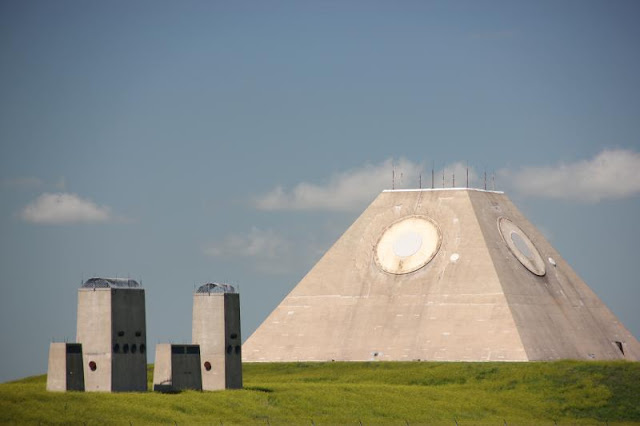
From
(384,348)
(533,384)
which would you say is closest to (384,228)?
(384,348)

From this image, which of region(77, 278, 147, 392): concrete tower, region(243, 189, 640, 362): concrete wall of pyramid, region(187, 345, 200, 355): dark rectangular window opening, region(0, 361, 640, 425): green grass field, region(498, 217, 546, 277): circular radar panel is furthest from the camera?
region(498, 217, 546, 277): circular radar panel

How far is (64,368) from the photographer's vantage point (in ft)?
285

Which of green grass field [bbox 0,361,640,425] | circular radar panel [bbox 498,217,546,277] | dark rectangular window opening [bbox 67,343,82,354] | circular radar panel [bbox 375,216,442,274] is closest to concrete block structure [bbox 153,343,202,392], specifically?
green grass field [bbox 0,361,640,425]

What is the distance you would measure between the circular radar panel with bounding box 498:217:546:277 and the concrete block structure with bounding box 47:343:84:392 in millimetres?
49398

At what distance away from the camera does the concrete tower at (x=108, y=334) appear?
8869 cm

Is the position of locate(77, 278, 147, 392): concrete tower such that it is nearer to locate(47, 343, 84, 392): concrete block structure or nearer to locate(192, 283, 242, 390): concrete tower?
locate(47, 343, 84, 392): concrete block structure

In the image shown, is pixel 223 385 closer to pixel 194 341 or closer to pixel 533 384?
pixel 194 341

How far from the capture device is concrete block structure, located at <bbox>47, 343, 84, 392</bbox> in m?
87.0

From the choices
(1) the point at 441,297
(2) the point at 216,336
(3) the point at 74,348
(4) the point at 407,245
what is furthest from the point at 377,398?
(4) the point at 407,245

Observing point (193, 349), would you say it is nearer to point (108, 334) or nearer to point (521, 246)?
point (108, 334)

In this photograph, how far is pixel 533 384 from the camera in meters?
107

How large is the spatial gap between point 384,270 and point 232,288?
31.1 meters

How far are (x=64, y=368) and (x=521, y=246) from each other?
53.1 metres

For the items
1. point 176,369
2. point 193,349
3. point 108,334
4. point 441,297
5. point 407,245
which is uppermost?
point 407,245
